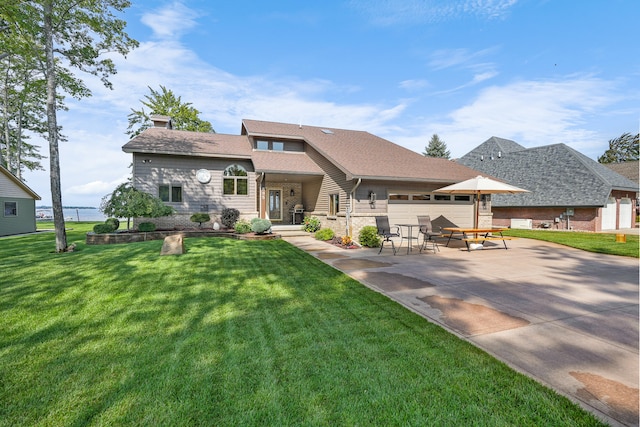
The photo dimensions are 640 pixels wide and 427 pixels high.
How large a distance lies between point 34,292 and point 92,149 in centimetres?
1743

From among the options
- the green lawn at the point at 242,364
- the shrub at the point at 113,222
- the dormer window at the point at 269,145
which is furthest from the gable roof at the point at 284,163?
the green lawn at the point at 242,364

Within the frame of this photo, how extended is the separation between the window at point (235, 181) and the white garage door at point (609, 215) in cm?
2199

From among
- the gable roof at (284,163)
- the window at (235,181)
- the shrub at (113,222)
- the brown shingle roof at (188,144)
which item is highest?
the brown shingle roof at (188,144)

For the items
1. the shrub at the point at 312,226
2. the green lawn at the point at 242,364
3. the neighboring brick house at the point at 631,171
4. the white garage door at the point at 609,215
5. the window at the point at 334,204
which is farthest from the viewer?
the neighboring brick house at the point at 631,171

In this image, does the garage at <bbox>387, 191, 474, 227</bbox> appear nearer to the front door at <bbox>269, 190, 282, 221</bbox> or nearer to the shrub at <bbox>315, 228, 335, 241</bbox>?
the shrub at <bbox>315, 228, 335, 241</bbox>

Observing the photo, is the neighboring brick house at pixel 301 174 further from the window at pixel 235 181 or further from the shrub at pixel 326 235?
the shrub at pixel 326 235

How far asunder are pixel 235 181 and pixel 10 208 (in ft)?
40.5

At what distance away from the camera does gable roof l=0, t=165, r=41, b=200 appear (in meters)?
15.2

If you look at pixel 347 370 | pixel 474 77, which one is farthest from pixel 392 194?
pixel 347 370

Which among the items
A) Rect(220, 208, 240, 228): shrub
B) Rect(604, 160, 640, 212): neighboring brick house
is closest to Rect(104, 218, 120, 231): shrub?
Rect(220, 208, 240, 228): shrub

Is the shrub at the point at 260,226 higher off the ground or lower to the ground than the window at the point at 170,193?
lower

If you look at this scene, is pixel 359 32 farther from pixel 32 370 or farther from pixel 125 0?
pixel 32 370

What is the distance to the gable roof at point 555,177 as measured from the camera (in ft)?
59.5

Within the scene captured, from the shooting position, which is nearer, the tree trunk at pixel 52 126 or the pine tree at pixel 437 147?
the tree trunk at pixel 52 126
